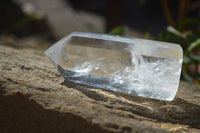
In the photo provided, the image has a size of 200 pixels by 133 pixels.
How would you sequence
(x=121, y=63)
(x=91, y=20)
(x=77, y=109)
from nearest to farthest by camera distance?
(x=77, y=109) → (x=121, y=63) → (x=91, y=20)

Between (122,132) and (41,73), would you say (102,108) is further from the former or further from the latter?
(41,73)

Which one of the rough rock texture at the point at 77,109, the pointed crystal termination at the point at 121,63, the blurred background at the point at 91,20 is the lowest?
the rough rock texture at the point at 77,109

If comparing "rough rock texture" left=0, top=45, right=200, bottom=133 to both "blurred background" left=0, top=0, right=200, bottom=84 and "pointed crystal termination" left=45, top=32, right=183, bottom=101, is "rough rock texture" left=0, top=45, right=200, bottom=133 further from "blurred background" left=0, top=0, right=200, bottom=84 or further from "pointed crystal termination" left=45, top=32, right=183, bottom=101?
"blurred background" left=0, top=0, right=200, bottom=84

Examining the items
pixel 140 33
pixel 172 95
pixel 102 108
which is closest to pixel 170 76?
pixel 172 95

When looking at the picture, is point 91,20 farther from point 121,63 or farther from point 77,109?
point 77,109

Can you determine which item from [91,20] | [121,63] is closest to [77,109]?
[121,63]

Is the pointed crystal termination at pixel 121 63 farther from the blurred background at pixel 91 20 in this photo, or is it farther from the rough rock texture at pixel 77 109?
the blurred background at pixel 91 20

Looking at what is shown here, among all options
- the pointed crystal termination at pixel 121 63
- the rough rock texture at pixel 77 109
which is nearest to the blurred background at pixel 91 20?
the pointed crystal termination at pixel 121 63
